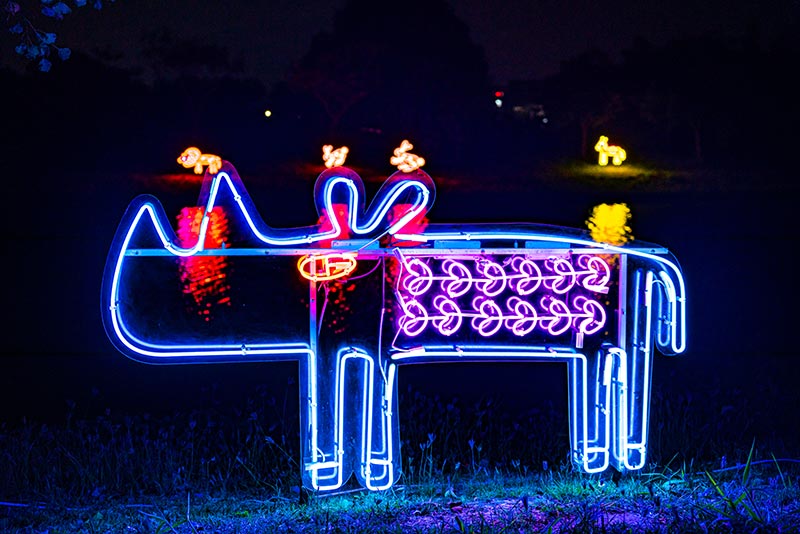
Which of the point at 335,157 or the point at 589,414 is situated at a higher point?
the point at 335,157

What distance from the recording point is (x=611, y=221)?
16922 millimetres

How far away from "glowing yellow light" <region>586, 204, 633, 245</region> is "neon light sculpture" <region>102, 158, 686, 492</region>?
19.7ft

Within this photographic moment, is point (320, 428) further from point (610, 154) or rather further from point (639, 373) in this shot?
point (610, 154)

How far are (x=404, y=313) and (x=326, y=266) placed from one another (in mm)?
579

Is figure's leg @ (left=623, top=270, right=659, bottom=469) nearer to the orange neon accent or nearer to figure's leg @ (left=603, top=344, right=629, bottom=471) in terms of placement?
figure's leg @ (left=603, top=344, right=629, bottom=471)

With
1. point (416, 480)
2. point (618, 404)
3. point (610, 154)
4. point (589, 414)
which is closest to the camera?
point (618, 404)

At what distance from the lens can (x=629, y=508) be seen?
5906mm

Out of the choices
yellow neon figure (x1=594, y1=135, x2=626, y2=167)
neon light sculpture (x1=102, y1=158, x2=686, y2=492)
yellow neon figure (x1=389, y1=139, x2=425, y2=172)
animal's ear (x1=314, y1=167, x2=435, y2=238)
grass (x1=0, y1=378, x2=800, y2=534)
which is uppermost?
yellow neon figure (x1=594, y1=135, x2=626, y2=167)

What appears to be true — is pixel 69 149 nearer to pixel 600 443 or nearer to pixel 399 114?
pixel 399 114

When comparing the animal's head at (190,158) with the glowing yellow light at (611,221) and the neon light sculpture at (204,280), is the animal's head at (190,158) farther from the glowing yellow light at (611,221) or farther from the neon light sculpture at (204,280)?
the glowing yellow light at (611,221)

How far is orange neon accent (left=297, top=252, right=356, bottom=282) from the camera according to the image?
6.26 metres

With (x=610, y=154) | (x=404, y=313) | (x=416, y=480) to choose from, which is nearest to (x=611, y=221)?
(x=416, y=480)

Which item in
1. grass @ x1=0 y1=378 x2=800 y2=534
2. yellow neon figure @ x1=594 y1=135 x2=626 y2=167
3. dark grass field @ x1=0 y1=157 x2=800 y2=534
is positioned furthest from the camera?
yellow neon figure @ x1=594 y1=135 x2=626 y2=167

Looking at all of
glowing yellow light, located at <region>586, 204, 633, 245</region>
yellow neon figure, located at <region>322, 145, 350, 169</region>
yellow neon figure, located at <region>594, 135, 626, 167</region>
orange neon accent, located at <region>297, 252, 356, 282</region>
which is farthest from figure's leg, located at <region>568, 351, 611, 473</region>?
yellow neon figure, located at <region>594, 135, 626, 167</region>
